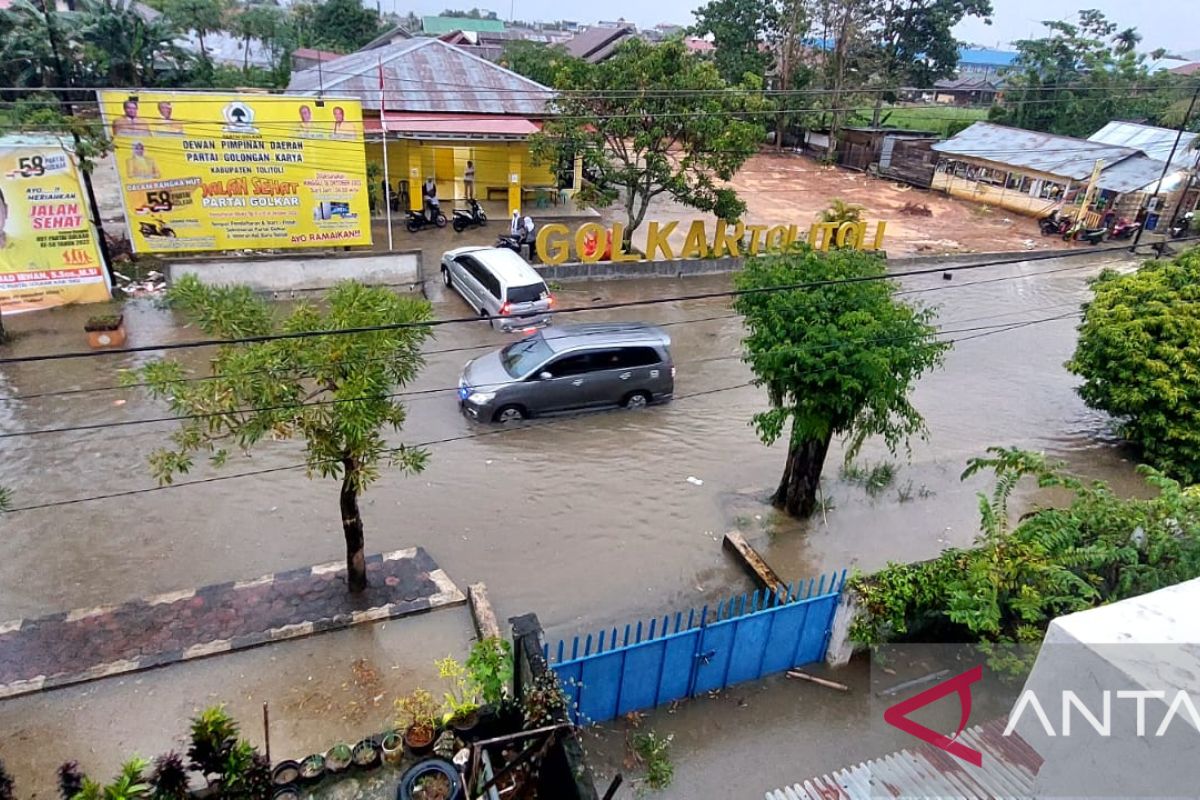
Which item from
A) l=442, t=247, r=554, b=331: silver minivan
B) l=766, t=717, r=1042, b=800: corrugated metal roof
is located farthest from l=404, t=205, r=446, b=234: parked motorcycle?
l=766, t=717, r=1042, b=800: corrugated metal roof

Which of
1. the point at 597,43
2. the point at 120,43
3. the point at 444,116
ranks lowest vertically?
the point at 444,116

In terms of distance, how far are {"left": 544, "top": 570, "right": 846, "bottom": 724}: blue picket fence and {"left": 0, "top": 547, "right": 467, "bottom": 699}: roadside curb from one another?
216 cm

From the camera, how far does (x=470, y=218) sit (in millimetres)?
23094

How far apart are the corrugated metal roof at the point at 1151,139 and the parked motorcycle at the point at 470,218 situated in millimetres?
26402

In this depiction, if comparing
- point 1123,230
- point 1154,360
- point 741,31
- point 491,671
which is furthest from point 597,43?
point 491,671

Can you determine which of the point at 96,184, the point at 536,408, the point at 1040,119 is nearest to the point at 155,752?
the point at 536,408

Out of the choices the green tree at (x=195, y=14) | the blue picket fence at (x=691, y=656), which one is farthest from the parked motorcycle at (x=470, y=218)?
the green tree at (x=195, y=14)

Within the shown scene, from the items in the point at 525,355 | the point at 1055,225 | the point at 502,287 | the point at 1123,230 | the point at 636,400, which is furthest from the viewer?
the point at 1123,230

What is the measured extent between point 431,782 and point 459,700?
7.14ft

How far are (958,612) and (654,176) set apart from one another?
15.1 meters

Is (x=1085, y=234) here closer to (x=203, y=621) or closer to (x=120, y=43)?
(x=203, y=621)

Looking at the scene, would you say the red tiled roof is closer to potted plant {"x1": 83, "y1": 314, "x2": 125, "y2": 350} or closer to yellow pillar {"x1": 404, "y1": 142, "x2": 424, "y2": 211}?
yellow pillar {"x1": 404, "y1": 142, "x2": 424, "y2": 211}

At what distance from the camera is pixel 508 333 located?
16.2 meters

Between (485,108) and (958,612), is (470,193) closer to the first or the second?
(485,108)
